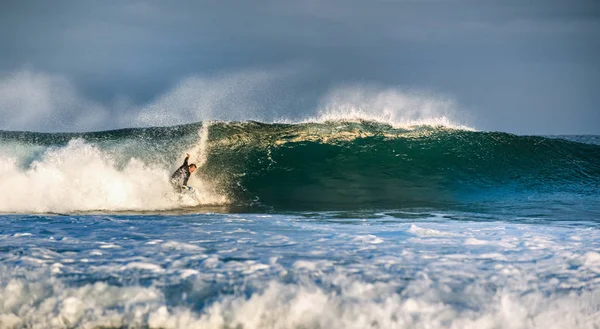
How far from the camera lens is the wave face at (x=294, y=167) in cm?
1150

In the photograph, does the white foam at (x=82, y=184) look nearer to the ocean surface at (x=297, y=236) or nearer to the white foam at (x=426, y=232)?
the ocean surface at (x=297, y=236)

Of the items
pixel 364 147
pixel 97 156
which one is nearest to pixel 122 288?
pixel 97 156

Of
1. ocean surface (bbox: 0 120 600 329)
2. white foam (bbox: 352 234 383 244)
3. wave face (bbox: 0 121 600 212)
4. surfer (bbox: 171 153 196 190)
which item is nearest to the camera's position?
ocean surface (bbox: 0 120 600 329)

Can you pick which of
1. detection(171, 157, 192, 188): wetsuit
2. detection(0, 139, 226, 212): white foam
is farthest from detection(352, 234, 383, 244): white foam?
detection(171, 157, 192, 188): wetsuit

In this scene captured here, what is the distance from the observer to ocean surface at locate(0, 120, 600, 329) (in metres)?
4.03

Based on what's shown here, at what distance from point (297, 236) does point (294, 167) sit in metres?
8.02

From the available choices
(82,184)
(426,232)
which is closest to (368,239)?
(426,232)

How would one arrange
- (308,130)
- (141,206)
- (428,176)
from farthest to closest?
(308,130)
(428,176)
(141,206)

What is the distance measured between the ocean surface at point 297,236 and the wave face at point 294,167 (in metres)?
0.06

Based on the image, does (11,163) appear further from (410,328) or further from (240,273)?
(410,328)

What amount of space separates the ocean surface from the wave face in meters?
0.06

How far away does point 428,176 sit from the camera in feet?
45.7

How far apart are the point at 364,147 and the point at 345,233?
9189mm

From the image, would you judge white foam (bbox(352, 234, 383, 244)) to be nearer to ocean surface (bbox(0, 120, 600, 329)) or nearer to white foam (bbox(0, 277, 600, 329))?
ocean surface (bbox(0, 120, 600, 329))
